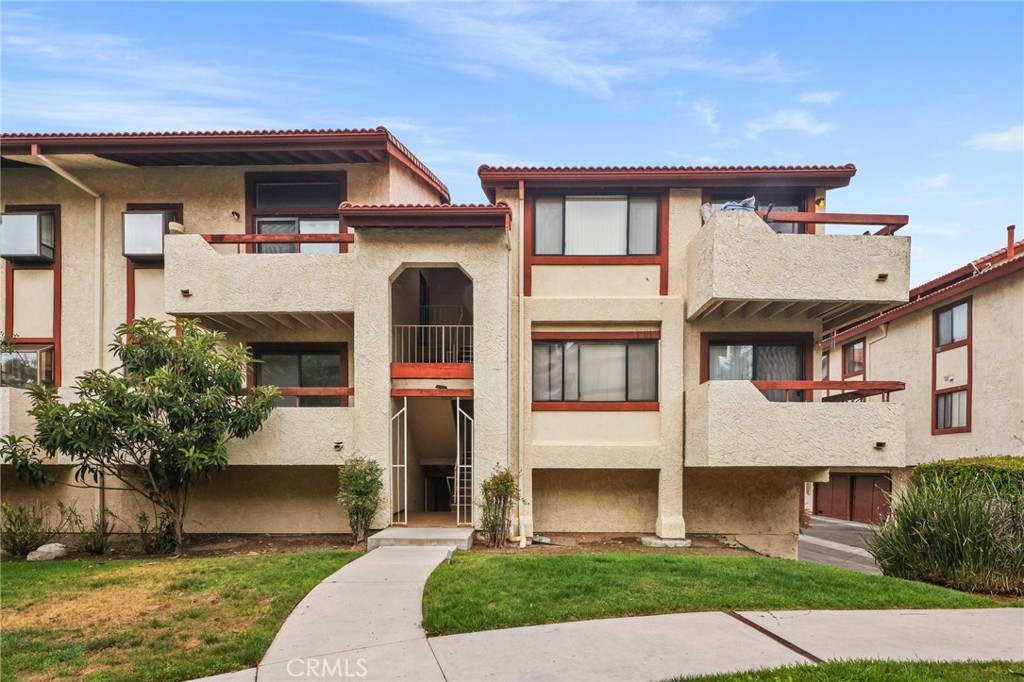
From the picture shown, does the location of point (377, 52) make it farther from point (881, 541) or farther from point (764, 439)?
point (881, 541)

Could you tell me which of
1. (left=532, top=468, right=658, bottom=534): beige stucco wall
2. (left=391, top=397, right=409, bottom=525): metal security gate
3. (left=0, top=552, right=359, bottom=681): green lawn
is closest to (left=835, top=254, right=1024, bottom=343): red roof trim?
(left=532, top=468, right=658, bottom=534): beige stucco wall

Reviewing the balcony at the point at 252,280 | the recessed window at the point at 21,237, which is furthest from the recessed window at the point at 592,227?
the recessed window at the point at 21,237

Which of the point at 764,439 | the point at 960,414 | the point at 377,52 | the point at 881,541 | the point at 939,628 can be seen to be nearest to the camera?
the point at 939,628

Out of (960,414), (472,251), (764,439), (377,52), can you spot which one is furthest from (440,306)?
(960,414)

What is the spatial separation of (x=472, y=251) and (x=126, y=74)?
7506 mm

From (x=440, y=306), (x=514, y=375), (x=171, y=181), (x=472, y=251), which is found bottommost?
(x=514, y=375)

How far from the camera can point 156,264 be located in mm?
13219

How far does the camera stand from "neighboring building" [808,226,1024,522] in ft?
54.9

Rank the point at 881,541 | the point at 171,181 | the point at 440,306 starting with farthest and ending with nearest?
1. the point at 440,306
2. the point at 171,181
3. the point at 881,541

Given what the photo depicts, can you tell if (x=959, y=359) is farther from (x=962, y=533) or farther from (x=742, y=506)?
(x=962, y=533)

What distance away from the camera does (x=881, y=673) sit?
488 centimetres

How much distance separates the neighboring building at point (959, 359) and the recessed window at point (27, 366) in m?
17.7

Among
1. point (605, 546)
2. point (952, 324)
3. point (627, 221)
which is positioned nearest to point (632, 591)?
point (605, 546)

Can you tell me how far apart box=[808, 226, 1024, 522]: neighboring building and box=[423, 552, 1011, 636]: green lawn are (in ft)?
26.7
